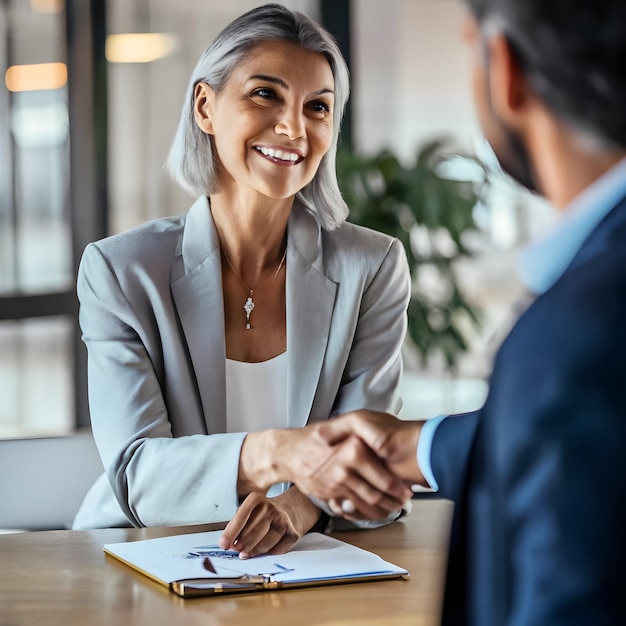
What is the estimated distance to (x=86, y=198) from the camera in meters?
4.84

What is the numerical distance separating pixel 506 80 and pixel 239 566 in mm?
894

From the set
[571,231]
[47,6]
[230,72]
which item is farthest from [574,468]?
[47,6]

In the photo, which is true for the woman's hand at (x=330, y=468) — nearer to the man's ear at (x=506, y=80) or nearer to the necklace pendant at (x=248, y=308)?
the necklace pendant at (x=248, y=308)

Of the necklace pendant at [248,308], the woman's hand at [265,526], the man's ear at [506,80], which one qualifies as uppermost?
the man's ear at [506,80]

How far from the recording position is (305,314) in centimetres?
222

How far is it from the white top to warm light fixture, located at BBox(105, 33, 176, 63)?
3039 mm

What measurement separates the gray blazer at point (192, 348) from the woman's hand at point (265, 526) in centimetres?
13

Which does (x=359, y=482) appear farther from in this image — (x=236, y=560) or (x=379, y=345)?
(x=379, y=345)

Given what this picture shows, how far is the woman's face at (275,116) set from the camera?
7.23ft

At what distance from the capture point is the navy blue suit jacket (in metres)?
0.71

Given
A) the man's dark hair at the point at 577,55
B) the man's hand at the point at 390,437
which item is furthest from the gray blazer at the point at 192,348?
the man's dark hair at the point at 577,55

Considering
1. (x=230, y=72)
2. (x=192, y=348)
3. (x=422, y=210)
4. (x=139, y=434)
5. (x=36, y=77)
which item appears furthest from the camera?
(x=36, y=77)

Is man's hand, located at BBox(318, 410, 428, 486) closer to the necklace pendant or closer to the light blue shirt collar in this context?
the light blue shirt collar

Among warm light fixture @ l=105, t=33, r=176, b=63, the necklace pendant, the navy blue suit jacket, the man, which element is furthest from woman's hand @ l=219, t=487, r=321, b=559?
warm light fixture @ l=105, t=33, r=176, b=63
